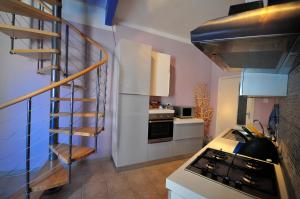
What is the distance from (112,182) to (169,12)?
2904mm

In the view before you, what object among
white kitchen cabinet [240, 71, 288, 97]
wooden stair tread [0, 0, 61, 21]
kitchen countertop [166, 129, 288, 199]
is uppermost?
wooden stair tread [0, 0, 61, 21]

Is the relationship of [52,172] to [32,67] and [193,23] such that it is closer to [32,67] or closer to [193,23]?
[32,67]

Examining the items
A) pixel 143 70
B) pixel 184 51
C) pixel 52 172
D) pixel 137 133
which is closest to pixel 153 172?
pixel 137 133

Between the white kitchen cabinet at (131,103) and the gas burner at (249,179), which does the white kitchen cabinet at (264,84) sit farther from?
the white kitchen cabinet at (131,103)

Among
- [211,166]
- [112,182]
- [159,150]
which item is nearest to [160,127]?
[159,150]

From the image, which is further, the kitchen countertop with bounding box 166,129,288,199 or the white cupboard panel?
the white cupboard panel

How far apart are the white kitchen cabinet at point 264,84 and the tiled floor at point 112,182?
1.65m

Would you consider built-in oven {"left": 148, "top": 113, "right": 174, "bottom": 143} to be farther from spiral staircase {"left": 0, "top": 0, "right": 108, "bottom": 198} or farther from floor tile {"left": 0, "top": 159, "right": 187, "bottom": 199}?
spiral staircase {"left": 0, "top": 0, "right": 108, "bottom": 198}

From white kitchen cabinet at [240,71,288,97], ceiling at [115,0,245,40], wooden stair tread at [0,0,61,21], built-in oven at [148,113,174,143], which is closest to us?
white kitchen cabinet at [240,71,288,97]

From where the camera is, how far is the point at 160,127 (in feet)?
9.08

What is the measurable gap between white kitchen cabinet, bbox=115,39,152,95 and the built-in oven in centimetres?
52

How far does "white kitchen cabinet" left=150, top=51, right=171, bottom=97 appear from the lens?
287cm

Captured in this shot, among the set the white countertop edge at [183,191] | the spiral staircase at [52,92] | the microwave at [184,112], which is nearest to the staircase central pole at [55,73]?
the spiral staircase at [52,92]

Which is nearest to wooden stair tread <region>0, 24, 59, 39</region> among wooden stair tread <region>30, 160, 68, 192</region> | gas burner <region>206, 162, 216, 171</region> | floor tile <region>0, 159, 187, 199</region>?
wooden stair tread <region>30, 160, 68, 192</region>
